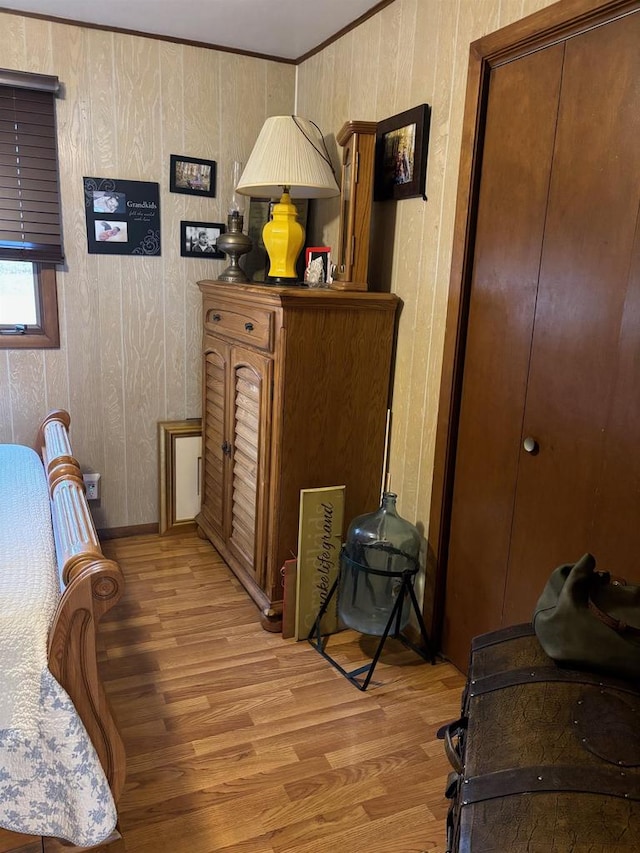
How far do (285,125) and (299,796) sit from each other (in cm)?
234

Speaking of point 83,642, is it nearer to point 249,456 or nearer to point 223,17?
point 249,456

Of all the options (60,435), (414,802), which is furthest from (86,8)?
(414,802)

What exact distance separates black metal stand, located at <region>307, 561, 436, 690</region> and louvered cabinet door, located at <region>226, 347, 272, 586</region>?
0.31 metres

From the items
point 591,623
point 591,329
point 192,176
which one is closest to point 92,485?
point 192,176

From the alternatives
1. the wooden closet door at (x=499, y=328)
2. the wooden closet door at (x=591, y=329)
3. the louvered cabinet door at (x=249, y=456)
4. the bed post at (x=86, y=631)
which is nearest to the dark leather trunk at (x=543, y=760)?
the wooden closet door at (x=591, y=329)

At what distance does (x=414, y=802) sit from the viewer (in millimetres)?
1737

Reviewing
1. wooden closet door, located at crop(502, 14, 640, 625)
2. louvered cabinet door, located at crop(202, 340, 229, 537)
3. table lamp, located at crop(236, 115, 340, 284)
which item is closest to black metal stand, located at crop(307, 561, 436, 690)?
wooden closet door, located at crop(502, 14, 640, 625)

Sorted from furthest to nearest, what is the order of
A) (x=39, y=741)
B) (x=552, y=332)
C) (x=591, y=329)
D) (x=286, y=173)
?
(x=286, y=173) → (x=552, y=332) → (x=591, y=329) → (x=39, y=741)

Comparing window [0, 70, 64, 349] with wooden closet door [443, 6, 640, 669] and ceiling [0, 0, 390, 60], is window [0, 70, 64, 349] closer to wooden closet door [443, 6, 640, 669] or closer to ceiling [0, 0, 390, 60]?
ceiling [0, 0, 390, 60]

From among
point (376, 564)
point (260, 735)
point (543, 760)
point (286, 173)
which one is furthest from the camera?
point (286, 173)

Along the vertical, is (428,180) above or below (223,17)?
below

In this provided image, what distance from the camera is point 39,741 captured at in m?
1.36

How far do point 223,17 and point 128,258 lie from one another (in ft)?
3.63

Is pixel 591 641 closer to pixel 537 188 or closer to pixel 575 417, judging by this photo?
pixel 575 417
